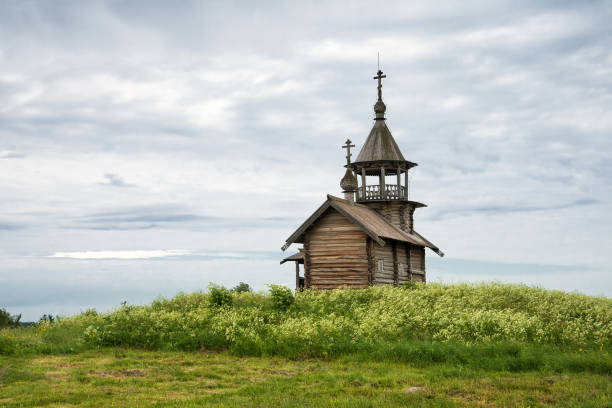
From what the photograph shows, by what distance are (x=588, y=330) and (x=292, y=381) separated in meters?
12.2

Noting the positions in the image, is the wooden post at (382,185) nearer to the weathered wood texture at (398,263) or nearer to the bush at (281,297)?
the weathered wood texture at (398,263)

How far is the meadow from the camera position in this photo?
42.7 ft

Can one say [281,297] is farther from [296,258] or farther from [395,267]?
[296,258]

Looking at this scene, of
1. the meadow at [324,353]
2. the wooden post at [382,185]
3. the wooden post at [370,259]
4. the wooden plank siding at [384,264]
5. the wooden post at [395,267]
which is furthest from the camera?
the wooden post at [382,185]

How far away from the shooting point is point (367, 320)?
68.7 ft

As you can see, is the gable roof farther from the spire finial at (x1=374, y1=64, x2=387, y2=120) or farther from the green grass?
the green grass

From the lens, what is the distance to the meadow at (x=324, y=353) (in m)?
13.0

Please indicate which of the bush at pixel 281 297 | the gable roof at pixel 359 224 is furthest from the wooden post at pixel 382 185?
the bush at pixel 281 297

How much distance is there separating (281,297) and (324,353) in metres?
7.05

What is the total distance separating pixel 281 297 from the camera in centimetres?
2470

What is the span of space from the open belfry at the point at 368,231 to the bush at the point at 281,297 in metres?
7.78

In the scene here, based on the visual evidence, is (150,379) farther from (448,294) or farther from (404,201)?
(404,201)

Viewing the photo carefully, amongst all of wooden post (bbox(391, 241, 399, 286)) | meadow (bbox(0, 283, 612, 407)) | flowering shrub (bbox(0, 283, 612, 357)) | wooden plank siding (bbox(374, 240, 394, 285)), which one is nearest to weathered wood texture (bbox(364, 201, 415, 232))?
wooden post (bbox(391, 241, 399, 286))

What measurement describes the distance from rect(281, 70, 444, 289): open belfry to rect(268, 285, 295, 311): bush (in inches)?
306
